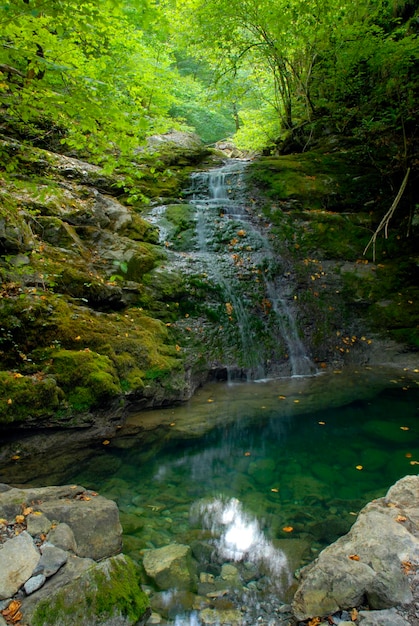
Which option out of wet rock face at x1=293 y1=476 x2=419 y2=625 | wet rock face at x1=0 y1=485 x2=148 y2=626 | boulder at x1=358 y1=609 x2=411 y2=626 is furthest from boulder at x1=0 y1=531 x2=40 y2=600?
boulder at x1=358 y1=609 x2=411 y2=626

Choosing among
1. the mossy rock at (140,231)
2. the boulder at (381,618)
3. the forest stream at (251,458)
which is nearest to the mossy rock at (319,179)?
the forest stream at (251,458)

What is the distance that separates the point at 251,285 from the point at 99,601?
701 cm

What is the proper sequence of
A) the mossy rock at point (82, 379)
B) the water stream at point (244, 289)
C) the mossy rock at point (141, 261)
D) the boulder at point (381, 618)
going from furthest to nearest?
the water stream at point (244, 289) < the mossy rock at point (141, 261) < the mossy rock at point (82, 379) < the boulder at point (381, 618)

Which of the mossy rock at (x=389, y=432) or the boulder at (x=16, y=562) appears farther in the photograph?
the mossy rock at (x=389, y=432)

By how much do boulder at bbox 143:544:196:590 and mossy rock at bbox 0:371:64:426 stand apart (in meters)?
2.21

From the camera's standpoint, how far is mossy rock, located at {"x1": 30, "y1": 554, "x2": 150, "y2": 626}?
2.23 m

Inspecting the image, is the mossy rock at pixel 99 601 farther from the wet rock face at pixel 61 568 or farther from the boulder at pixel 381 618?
the boulder at pixel 381 618

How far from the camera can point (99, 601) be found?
236cm

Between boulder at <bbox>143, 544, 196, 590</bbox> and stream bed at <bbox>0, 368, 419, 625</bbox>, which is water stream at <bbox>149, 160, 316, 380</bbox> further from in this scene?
boulder at <bbox>143, 544, 196, 590</bbox>

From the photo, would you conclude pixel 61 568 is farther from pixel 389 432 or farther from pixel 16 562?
pixel 389 432

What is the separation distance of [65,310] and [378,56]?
9895 millimetres

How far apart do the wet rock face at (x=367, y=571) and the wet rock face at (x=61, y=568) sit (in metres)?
1.15

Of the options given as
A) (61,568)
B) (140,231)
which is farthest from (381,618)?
(140,231)

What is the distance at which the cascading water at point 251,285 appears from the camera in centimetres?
802
